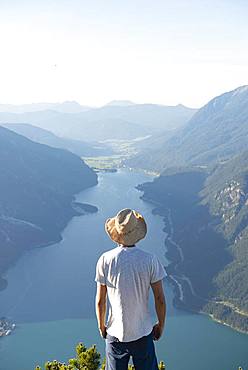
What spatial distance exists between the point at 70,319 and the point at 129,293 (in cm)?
6170

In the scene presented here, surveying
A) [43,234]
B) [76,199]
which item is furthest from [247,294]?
[76,199]

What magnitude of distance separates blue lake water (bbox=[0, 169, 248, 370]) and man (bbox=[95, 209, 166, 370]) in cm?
4752

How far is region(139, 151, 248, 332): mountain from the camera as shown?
78812mm

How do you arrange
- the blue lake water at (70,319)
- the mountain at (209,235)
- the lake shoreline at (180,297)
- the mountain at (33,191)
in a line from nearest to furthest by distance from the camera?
the blue lake water at (70,319), the lake shoreline at (180,297), the mountain at (209,235), the mountain at (33,191)

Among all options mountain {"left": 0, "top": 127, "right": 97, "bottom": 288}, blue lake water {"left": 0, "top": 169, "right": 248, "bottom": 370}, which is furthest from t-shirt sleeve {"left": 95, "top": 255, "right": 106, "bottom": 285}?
mountain {"left": 0, "top": 127, "right": 97, "bottom": 288}

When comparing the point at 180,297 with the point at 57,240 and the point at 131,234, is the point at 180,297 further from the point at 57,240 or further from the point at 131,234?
the point at 131,234

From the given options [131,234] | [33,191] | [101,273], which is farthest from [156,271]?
[33,191]

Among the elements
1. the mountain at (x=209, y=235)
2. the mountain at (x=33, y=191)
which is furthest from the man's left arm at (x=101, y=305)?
the mountain at (x=33, y=191)

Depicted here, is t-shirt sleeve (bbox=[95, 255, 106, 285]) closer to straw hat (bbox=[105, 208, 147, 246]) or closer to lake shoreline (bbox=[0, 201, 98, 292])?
straw hat (bbox=[105, 208, 147, 246])

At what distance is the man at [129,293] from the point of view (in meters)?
5.10

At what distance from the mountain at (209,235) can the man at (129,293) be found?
66.0 m

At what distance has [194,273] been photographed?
91.4 m

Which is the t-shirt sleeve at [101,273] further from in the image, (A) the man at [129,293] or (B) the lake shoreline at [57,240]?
(B) the lake shoreline at [57,240]

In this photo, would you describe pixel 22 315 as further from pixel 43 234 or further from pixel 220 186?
pixel 220 186
